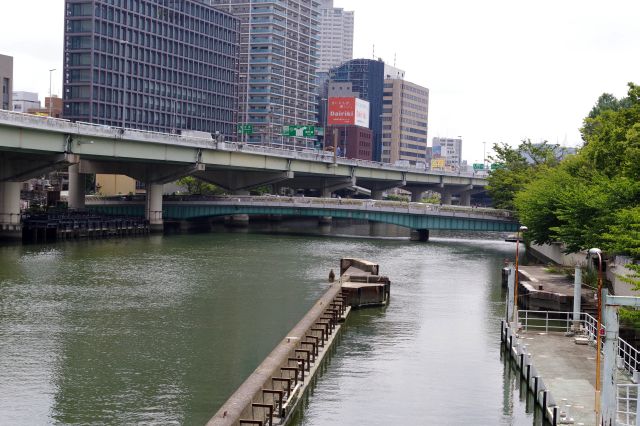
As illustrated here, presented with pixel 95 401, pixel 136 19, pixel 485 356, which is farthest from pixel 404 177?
pixel 95 401

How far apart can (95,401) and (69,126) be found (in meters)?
63.8

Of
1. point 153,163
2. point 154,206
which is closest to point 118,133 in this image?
point 153,163

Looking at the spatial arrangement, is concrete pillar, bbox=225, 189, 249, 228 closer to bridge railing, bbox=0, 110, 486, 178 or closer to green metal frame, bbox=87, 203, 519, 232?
bridge railing, bbox=0, 110, 486, 178

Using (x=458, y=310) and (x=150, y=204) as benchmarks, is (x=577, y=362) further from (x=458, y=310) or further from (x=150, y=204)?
(x=150, y=204)

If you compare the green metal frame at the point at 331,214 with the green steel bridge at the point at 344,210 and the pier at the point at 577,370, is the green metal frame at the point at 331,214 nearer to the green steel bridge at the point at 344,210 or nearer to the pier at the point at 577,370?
the green steel bridge at the point at 344,210

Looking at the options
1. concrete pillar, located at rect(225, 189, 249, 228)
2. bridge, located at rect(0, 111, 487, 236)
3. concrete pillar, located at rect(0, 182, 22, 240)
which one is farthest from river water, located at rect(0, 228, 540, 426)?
concrete pillar, located at rect(225, 189, 249, 228)

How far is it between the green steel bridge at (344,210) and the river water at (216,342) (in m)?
29.9

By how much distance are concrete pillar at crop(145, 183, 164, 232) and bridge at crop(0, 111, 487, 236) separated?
0.43ft

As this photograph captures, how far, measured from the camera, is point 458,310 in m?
53.0

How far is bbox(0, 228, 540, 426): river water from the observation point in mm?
29766

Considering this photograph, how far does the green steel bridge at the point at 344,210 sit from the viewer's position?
354ft

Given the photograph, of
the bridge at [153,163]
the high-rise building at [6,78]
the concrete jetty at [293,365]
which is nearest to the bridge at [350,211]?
Answer: the bridge at [153,163]

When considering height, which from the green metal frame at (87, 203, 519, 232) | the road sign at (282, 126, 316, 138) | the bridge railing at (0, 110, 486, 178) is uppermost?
the road sign at (282, 126, 316, 138)

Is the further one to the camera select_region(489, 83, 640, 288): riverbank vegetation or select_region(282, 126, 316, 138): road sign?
select_region(282, 126, 316, 138): road sign
